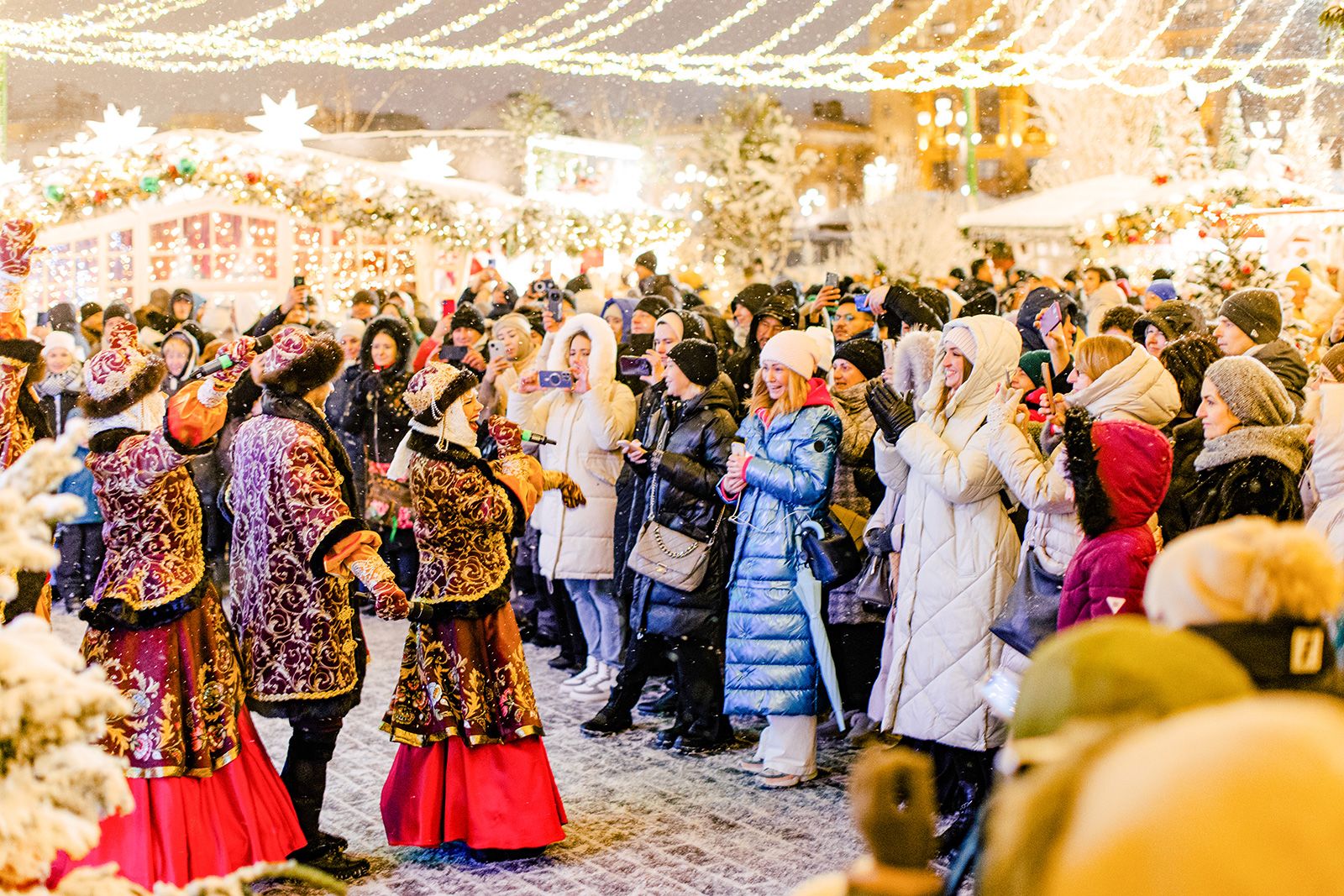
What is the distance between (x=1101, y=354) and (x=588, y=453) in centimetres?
297

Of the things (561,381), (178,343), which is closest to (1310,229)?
(561,381)

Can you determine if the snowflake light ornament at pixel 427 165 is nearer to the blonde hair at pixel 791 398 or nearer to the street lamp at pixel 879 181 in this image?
the blonde hair at pixel 791 398

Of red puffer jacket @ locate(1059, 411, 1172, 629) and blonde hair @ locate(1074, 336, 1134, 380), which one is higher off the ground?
blonde hair @ locate(1074, 336, 1134, 380)

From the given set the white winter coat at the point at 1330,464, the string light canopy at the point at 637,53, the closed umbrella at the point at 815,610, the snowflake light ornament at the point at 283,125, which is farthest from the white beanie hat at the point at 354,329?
the white winter coat at the point at 1330,464

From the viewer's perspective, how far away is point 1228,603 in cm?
176

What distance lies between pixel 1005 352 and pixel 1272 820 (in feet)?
13.8

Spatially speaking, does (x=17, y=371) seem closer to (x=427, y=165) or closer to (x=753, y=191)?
(x=427, y=165)

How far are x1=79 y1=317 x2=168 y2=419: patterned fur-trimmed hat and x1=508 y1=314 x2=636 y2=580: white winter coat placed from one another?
2.68 m

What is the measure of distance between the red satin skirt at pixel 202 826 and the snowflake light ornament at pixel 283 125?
12467 mm

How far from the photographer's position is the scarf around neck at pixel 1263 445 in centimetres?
467

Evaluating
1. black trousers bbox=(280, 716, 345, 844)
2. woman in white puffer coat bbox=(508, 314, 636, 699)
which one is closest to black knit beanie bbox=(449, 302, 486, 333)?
woman in white puffer coat bbox=(508, 314, 636, 699)

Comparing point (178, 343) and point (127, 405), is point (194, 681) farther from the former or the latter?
point (178, 343)

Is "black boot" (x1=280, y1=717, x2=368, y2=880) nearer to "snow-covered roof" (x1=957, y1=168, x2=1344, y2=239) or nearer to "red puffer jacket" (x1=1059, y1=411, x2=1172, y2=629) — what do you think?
"red puffer jacket" (x1=1059, y1=411, x2=1172, y2=629)

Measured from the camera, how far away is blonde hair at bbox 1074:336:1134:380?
5.06 meters
